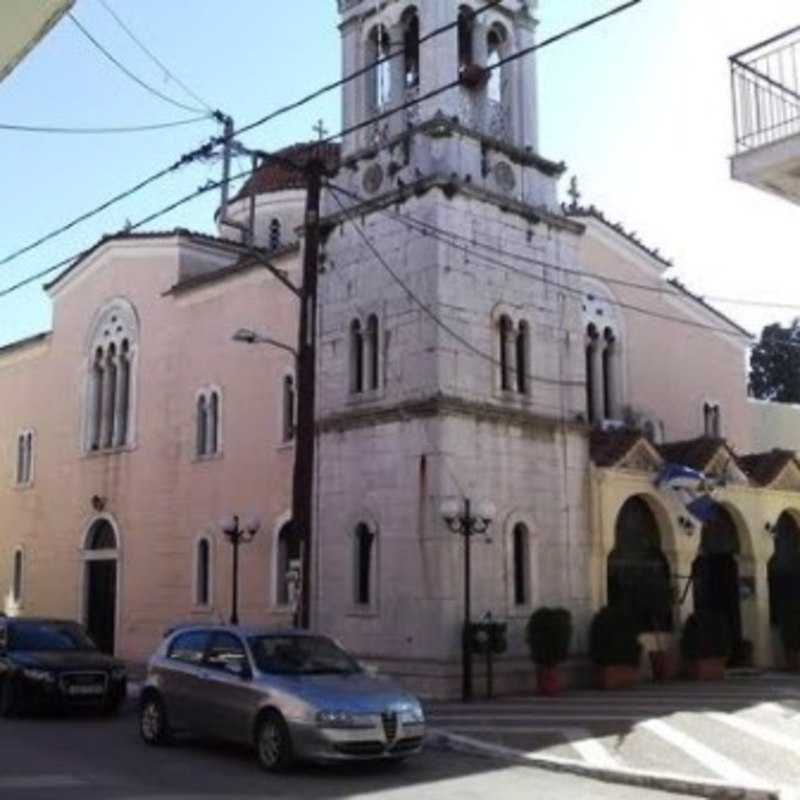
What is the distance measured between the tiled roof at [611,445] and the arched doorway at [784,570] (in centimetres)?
507

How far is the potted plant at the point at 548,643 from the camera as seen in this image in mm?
21891

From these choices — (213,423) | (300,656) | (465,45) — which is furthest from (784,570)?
(300,656)

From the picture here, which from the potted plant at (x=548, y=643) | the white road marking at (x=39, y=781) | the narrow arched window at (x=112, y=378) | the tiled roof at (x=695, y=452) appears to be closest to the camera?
the white road marking at (x=39, y=781)

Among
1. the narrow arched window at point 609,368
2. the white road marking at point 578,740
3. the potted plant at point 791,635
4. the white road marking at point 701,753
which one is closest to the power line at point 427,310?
the narrow arched window at point 609,368

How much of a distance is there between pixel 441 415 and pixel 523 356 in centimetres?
306

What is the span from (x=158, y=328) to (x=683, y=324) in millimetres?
13336

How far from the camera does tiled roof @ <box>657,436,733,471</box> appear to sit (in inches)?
1028

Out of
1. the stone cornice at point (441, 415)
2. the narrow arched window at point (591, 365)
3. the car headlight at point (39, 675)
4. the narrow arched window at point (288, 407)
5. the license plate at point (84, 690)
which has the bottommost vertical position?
the license plate at point (84, 690)

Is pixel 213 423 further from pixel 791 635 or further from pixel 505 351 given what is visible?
pixel 791 635

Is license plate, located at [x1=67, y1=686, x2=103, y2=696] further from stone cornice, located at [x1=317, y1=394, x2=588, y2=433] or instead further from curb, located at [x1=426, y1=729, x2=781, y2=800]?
stone cornice, located at [x1=317, y1=394, x2=588, y2=433]

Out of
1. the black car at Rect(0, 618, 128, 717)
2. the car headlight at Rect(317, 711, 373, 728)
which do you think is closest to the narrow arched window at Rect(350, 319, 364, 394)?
the black car at Rect(0, 618, 128, 717)

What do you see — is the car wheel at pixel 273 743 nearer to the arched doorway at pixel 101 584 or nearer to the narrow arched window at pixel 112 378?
the arched doorway at pixel 101 584

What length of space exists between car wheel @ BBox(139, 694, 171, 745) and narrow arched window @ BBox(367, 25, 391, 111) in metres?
13.8

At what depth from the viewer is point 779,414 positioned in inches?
1457
